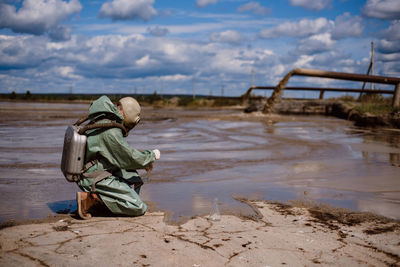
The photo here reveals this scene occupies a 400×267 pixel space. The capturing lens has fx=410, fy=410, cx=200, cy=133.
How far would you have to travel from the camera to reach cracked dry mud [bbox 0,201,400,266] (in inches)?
132

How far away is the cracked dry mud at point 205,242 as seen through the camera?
336 cm

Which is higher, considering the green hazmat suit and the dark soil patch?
the green hazmat suit

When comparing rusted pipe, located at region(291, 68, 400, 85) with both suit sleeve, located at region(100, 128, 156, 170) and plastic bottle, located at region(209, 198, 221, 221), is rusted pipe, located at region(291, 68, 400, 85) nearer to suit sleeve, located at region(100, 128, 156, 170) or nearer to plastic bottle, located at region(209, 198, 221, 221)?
plastic bottle, located at region(209, 198, 221, 221)

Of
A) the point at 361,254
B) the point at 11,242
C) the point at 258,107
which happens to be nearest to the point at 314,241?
the point at 361,254

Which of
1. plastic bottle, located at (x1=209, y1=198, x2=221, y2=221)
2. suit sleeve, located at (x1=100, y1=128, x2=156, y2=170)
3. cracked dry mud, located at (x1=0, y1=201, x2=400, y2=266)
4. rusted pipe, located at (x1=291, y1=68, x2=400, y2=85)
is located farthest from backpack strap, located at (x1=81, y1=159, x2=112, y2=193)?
rusted pipe, located at (x1=291, y1=68, x2=400, y2=85)

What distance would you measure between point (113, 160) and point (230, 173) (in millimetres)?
3349

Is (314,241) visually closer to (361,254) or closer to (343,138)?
(361,254)

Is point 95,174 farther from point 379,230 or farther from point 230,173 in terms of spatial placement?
point 230,173

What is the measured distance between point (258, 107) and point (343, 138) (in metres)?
11.8

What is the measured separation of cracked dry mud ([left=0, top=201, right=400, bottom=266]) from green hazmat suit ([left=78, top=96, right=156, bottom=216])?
185mm

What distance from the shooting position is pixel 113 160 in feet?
14.6

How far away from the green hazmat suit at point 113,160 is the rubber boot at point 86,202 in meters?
0.07

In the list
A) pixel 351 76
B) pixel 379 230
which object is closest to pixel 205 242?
pixel 379 230

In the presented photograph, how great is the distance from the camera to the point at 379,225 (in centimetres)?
443
